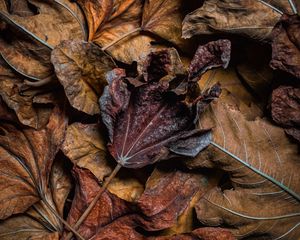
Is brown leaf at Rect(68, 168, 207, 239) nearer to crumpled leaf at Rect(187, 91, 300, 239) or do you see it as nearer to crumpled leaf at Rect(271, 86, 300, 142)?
crumpled leaf at Rect(187, 91, 300, 239)

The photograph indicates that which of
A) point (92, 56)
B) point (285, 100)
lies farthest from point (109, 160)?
point (285, 100)

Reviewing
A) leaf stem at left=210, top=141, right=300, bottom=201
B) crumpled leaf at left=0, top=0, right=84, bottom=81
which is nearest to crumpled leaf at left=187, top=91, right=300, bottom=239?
leaf stem at left=210, top=141, right=300, bottom=201

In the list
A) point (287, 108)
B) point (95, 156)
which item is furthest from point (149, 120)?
point (287, 108)

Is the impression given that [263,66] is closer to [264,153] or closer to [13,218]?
[264,153]

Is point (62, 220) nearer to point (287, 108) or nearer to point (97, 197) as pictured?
point (97, 197)

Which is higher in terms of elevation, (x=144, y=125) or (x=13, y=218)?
(x=144, y=125)
